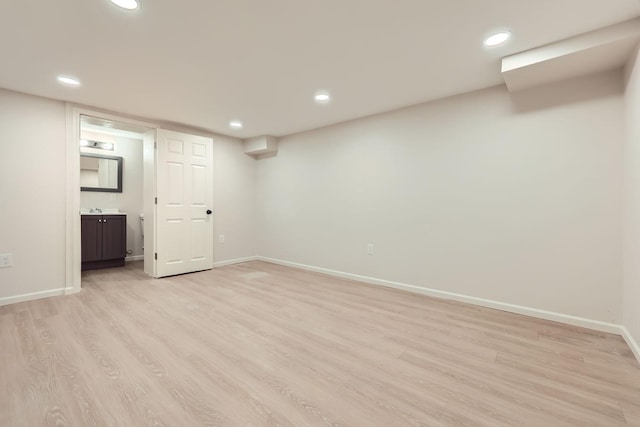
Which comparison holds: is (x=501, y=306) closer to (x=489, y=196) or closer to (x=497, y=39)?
(x=489, y=196)

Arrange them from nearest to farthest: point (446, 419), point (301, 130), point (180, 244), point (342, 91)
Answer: point (446, 419) → point (342, 91) → point (180, 244) → point (301, 130)

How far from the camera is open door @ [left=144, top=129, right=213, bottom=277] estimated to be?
386 centimetres

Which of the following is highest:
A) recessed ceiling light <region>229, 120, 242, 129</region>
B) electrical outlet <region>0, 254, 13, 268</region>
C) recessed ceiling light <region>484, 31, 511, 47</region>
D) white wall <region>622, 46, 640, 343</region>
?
recessed ceiling light <region>484, 31, 511, 47</region>

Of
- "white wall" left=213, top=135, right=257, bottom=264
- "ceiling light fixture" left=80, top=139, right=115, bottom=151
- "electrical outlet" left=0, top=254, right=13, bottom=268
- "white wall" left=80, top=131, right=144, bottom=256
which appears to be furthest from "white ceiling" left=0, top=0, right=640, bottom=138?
"white wall" left=80, top=131, right=144, bottom=256

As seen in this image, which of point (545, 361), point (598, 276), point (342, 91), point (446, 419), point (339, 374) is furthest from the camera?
point (342, 91)

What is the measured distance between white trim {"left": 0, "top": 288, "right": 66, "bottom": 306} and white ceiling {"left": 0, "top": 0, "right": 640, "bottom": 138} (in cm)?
219

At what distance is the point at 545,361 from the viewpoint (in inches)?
69.6

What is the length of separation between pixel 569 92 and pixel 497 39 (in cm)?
95

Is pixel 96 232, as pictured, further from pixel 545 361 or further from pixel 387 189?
pixel 545 361

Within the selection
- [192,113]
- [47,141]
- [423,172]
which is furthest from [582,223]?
[47,141]

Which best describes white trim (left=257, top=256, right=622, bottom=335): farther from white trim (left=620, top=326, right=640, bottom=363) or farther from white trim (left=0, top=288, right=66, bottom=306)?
white trim (left=0, top=288, right=66, bottom=306)

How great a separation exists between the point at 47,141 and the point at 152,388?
323 centimetres

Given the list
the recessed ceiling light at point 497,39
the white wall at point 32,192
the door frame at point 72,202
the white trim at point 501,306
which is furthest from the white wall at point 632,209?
the white wall at point 32,192

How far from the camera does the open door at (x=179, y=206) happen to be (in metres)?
3.86
